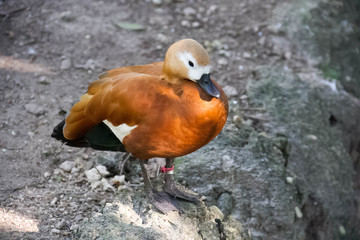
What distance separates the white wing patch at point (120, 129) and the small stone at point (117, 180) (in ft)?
1.49

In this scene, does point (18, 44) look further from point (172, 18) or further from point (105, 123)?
point (105, 123)

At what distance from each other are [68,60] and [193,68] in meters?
2.01

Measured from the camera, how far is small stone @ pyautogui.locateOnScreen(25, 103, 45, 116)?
3.33 meters

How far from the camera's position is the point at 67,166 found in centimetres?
286

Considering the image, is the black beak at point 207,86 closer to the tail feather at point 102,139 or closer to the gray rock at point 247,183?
the tail feather at point 102,139

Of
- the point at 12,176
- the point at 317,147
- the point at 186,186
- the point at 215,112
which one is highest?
the point at 215,112

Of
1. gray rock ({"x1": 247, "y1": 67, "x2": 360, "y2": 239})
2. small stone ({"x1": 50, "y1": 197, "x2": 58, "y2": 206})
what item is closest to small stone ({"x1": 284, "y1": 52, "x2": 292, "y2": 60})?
gray rock ({"x1": 247, "y1": 67, "x2": 360, "y2": 239})

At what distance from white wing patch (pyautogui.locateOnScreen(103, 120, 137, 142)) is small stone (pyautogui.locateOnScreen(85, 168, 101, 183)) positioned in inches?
19.7

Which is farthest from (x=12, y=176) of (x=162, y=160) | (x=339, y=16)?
(x=339, y=16)

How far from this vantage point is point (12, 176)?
8.95 ft

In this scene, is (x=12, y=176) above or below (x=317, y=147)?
above

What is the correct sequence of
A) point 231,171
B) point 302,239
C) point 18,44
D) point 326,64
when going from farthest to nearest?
point 326,64 < point 18,44 < point 302,239 < point 231,171

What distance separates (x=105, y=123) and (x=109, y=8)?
2.37 meters

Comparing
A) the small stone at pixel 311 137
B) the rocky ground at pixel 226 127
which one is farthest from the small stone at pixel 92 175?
the small stone at pixel 311 137
